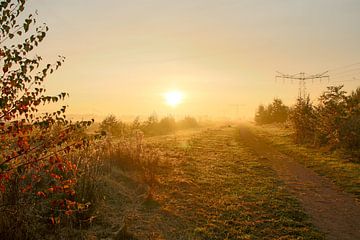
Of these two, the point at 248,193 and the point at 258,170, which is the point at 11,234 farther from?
the point at 258,170

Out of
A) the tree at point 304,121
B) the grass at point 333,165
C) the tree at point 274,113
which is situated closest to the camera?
the grass at point 333,165

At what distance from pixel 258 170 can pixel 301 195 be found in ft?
15.7

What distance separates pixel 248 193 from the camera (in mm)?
12094

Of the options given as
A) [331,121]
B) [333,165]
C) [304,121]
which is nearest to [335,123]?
[331,121]

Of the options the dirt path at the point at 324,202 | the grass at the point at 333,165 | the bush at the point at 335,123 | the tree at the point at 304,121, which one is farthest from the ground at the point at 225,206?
the tree at the point at 304,121

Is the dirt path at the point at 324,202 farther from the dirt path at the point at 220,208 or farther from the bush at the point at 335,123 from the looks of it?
the bush at the point at 335,123

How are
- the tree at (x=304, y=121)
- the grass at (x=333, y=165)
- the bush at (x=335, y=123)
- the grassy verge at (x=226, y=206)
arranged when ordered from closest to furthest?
the grassy verge at (x=226, y=206) < the grass at (x=333, y=165) < the bush at (x=335, y=123) < the tree at (x=304, y=121)

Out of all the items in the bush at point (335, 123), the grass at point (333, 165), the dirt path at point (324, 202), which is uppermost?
the bush at point (335, 123)

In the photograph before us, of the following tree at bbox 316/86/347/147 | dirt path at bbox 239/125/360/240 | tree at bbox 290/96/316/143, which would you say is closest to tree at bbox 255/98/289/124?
tree at bbox 290/96/316/143

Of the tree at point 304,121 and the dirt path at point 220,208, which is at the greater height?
the tree at point 304,121

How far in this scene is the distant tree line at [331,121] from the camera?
2042 centimetres

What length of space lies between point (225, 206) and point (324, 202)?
3.46m

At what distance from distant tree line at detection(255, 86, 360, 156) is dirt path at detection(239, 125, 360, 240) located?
512cm

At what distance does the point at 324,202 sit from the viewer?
1111 cm
